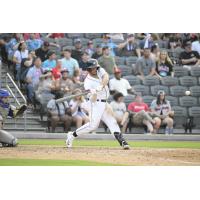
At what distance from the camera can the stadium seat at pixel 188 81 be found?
8.46 metres

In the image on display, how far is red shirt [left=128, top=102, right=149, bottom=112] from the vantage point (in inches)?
336

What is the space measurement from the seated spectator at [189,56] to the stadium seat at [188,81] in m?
0.18

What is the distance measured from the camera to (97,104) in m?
8.27

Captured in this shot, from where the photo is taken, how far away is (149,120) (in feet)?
28.1

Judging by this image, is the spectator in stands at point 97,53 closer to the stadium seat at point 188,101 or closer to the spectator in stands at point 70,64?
the spectator in stands at point 70,64

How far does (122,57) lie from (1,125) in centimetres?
175

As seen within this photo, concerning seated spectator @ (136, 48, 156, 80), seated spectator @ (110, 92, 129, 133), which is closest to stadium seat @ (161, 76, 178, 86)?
seated spectator @ (136, 48, 156, 80)

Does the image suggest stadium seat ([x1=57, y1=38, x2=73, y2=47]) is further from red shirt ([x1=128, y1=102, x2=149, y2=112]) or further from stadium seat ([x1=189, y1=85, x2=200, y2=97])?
stadium seat ([x1=189, y1=85, x2=200, y2=97])

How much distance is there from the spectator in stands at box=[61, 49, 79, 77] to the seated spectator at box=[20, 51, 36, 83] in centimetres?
38

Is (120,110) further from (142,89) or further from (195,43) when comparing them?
(195,43)

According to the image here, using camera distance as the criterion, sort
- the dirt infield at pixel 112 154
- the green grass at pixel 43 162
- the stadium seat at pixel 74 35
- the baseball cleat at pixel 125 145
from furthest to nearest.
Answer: the stadium seat at pixel 74 35, the baseball cleat at pixel 125 145, the dirt infield at pixel 112 154, the green grass at pixel 43 162

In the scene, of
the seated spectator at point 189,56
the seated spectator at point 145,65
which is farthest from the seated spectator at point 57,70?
the seated spectator at point 189,56

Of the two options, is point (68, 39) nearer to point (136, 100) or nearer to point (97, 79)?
point (97, 79)

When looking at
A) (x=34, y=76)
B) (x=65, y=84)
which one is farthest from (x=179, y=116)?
(x=34, y=76)
